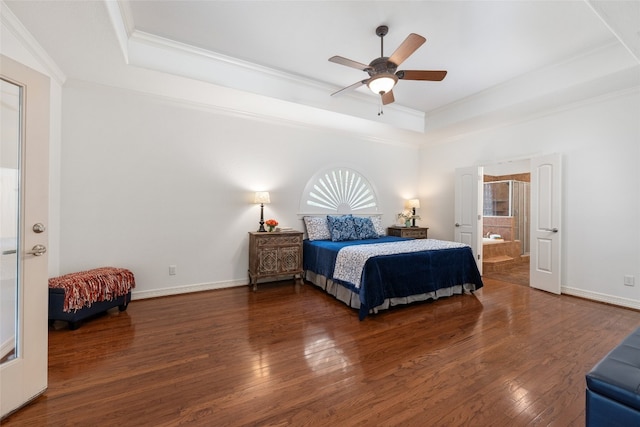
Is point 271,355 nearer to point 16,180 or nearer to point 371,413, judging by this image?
point 371,413

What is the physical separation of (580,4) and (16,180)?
4567mm

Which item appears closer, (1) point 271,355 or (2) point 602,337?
(1) point 271,355

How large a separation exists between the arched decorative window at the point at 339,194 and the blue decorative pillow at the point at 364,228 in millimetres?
464

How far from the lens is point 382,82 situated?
8.93 ft

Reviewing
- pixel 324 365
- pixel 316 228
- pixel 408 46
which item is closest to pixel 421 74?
pixel 408 46

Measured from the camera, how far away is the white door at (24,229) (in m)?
1.68

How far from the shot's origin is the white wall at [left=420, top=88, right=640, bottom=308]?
11.3 feet

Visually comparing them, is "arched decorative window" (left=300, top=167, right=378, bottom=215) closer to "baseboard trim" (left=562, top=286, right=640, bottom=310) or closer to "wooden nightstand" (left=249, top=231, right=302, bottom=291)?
"wooden nightstand" (left=249, top=231, right=302, bottom=291)

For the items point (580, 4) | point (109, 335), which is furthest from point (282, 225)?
point (580, 4)

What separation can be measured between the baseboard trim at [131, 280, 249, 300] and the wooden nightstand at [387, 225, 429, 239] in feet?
10.0

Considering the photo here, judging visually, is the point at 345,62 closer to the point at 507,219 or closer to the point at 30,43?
the point at 30,43

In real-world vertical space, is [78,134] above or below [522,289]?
above

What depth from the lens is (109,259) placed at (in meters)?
3.49

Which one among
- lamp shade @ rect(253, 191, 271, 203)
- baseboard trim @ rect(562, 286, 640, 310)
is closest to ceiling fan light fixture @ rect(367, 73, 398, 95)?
lamp shade @ rect(253, 191, 271, 203)
